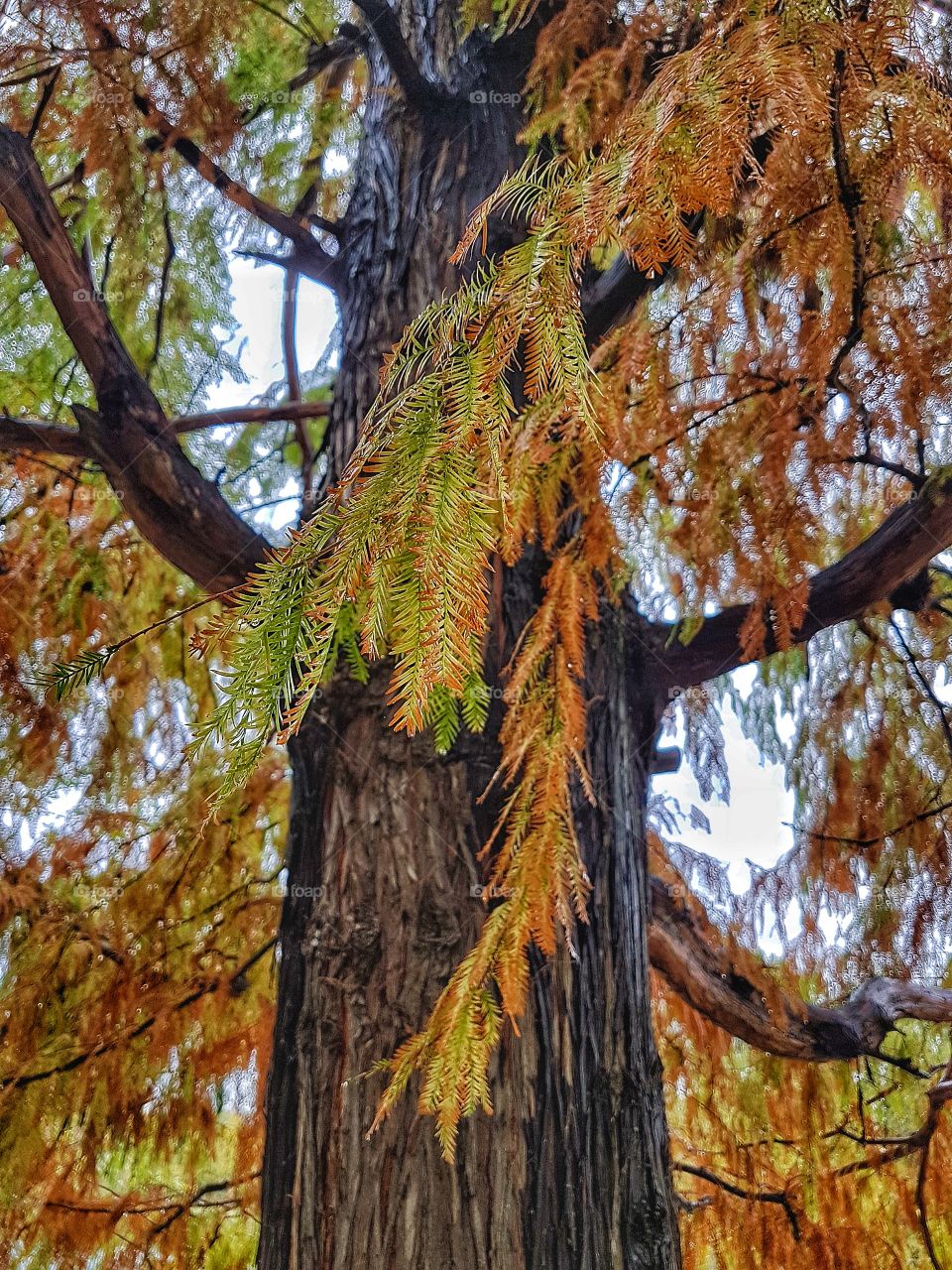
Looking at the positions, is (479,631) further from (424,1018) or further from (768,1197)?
(768,1197)

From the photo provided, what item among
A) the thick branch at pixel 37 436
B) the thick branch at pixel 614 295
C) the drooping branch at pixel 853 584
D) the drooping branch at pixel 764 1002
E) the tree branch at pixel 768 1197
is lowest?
the tree branch at pixel 768 1197

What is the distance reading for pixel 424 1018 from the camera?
1478mm

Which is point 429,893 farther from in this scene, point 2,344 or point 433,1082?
point 2,344

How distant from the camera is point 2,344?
261cm

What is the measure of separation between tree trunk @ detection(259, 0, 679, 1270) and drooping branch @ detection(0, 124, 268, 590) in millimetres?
265

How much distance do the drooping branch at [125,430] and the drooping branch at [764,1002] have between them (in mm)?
1217

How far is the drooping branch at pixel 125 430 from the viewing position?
5.78 ft

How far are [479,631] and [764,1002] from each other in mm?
1772

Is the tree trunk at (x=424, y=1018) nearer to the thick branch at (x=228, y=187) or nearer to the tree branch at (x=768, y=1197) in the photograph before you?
the thick branch at (x=228, y=187)

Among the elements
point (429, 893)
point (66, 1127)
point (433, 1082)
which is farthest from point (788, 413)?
point (66, 1127)

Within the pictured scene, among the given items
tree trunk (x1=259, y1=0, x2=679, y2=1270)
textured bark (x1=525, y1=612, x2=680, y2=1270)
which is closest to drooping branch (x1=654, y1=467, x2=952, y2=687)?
tree trunk (x1=259, y1=0, x2=679, y2=1270)

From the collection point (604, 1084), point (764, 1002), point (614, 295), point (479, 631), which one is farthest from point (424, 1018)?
point (614, 295)

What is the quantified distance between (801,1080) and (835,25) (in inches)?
104

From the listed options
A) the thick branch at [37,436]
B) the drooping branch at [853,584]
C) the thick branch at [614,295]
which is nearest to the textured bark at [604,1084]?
the drooping branch at [853,584]
